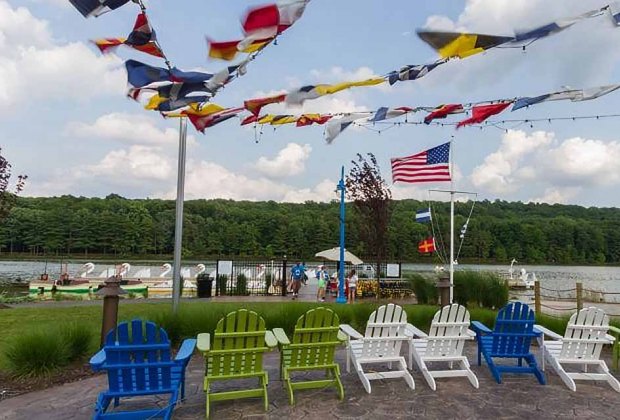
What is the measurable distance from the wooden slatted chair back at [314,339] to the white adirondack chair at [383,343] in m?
0.41

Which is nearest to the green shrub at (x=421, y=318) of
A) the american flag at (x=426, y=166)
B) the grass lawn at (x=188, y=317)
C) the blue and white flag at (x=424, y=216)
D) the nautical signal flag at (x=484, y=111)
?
the grass lawn at (x=188, y=317)

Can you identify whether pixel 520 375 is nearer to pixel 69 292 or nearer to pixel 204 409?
pixel 204 409

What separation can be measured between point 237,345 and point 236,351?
0.20 ft

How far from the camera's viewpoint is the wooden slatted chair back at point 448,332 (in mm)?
5000

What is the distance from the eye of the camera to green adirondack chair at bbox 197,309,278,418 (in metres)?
3.94

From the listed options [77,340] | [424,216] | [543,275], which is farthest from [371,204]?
[543,275]

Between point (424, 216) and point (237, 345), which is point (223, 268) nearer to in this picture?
point (424, 216)

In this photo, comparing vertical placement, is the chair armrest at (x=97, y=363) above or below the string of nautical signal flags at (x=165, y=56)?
below

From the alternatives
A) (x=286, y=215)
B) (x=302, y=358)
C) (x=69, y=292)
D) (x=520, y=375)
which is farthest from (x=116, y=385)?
(x=286, y=215)

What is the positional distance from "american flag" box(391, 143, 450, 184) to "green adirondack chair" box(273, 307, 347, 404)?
7.19 m

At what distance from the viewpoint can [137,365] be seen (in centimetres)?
366

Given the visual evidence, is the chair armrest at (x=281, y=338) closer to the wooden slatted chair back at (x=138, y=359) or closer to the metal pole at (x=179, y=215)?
the wooden slatted chair back at (x=138, y=359)

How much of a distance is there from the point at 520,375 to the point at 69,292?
17.8m

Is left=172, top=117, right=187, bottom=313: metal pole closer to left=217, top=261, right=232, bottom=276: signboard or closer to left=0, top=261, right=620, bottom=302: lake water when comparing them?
left=217, top=261, right=232, bottom=276: signboard
